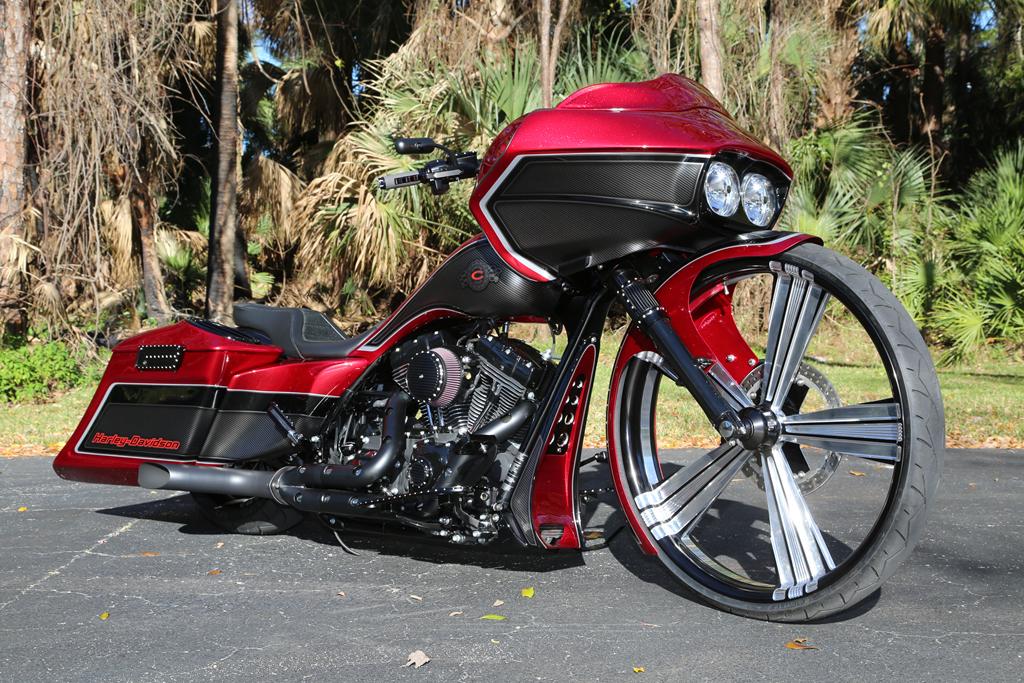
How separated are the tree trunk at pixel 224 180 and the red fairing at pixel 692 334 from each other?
11.0 m

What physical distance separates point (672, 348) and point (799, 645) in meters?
0.99

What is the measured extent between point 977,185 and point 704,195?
12716 mm

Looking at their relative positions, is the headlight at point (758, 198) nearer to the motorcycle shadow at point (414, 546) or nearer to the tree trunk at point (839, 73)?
the motorcycle shadow at point (414, 546)

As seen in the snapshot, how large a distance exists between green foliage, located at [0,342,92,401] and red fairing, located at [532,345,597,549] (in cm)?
837

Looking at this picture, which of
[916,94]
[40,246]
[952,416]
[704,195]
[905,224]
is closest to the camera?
[704,195]

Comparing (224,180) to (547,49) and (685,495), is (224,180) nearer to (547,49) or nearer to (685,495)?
(547,49)

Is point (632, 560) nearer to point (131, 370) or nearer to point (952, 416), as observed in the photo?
point (131, 370)

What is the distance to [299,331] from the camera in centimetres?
433

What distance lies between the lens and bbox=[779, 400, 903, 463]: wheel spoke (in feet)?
9.32

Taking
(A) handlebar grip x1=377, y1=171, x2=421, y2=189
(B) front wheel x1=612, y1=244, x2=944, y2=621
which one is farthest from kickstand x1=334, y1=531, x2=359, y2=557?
(A) handlebar grip x1=377, y1=171, x2=421, y2=189

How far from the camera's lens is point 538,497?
3484mm

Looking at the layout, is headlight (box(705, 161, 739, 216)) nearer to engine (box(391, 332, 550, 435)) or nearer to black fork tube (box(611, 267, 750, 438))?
black fork tube (box(611, 267, 750, 438))

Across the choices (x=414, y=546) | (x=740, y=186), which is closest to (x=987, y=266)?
(x=414, y=546)

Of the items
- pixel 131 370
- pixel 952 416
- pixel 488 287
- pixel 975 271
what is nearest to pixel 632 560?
pixel 488 287
